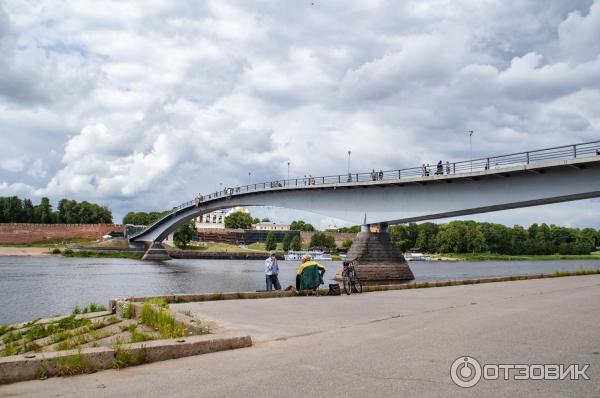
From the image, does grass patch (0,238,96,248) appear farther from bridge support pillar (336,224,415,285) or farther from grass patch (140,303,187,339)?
grass patch (140,303,187,339)

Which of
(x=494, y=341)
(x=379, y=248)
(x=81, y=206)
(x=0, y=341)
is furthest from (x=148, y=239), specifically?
(x=494, y=341)

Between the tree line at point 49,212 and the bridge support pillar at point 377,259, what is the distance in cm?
12812

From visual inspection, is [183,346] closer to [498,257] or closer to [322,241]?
[498,257]

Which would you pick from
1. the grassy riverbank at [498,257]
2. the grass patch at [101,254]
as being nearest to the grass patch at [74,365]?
the grass patch at [101,254]

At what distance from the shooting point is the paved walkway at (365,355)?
6.09 m

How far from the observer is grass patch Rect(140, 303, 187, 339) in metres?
9.16

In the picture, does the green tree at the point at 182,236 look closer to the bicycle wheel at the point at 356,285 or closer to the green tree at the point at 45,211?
the green tree at the point at 45,211

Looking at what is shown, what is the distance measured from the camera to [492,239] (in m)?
151

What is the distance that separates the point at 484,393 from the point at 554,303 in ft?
34.4

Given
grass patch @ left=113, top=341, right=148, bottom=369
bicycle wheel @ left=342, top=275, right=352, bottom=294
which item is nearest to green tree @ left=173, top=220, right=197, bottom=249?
bicycle wheel @ left=342, top=275, right=352, bottom=294

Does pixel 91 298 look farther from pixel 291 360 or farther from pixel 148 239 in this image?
pixel 148 239

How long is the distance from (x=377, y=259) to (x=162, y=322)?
3552cm

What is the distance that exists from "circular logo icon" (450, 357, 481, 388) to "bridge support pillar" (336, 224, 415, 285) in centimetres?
3564

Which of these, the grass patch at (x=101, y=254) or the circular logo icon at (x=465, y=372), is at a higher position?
the circular logo icon at (x=465, y=372)
